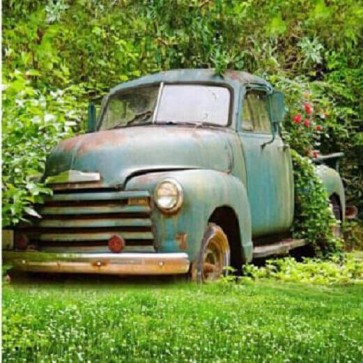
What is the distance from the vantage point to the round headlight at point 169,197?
5.94 meters

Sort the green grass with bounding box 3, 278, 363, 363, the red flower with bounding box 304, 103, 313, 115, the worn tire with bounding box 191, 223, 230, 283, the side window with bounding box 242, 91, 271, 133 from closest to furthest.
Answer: the green grass with bounding box 3, 278, 363, 363
the worn tire with bounding box 191, 223, 230, 283
the side window with bounding box 242, 91, 271, 133
the red flower with bounding box 304, 103, 313, 115

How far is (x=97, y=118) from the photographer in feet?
25.8

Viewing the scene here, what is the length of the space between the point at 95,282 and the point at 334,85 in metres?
Result: 7.35

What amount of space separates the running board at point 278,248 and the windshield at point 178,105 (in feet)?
3.90

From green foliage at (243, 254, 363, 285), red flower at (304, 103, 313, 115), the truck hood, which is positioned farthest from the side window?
red flower at (304, 103, 313, 115)

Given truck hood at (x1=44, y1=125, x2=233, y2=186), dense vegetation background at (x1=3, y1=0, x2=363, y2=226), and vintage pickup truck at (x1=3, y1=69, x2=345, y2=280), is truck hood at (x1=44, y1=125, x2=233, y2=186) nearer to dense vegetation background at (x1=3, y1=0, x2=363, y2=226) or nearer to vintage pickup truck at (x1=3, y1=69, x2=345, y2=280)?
vintage pickup truck at (x1=3, y1=69, x2=345, y2=280)

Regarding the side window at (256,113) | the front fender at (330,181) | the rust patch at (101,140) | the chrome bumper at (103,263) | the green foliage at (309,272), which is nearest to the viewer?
the chrome bumper at (103,263)

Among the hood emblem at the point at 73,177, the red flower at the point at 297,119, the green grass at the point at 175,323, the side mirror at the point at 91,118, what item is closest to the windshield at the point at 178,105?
the side mirror at the point at 91,118

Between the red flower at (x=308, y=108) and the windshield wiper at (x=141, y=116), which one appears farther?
the red flower at (x=308, y=108)

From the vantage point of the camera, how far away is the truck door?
24.3 feet

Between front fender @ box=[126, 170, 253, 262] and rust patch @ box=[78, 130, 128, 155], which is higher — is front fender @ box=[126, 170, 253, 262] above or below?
below

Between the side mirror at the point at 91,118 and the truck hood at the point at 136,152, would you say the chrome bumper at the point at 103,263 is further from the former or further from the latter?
the side mirror at the point at 91,118

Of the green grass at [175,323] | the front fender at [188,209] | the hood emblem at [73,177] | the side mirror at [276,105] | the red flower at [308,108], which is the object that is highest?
the red flower at [308,108]

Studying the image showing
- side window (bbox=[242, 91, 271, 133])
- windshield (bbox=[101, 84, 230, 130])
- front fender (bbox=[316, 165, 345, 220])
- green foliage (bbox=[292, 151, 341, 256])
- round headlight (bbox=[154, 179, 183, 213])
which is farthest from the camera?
front fender (bbox=[316, 165, 345, 220])
